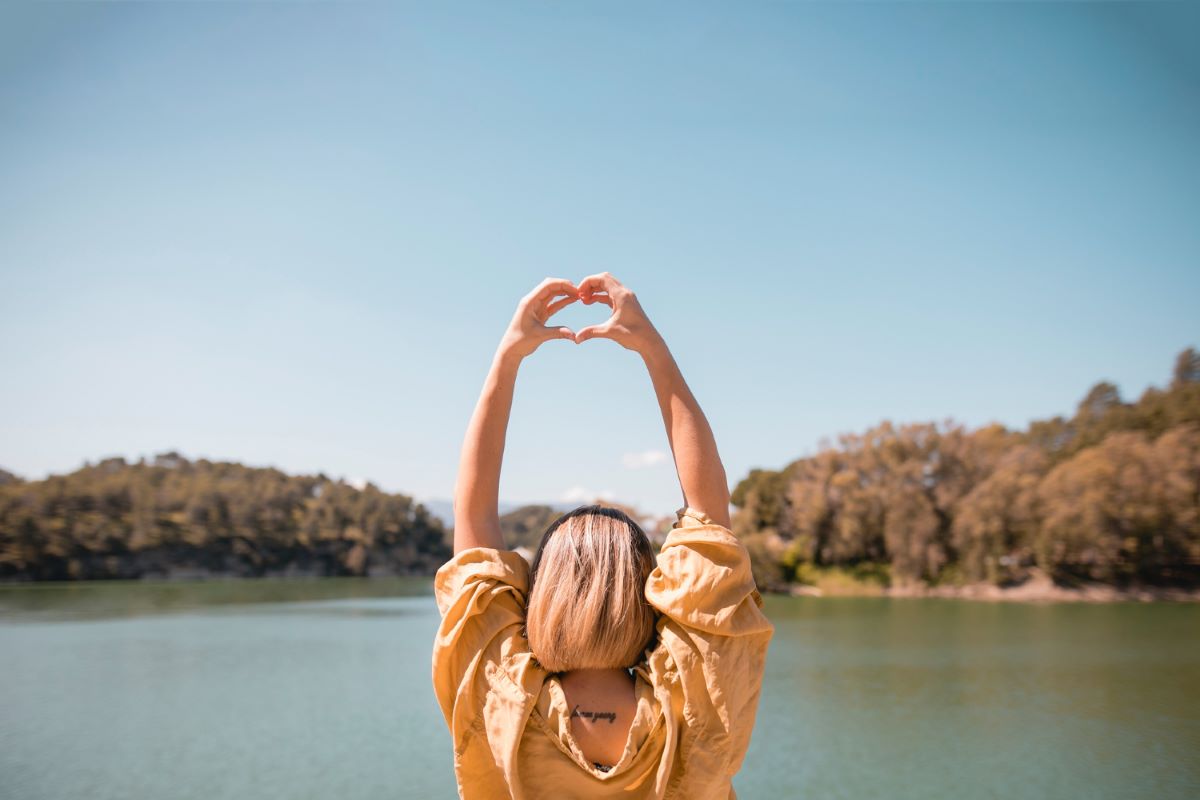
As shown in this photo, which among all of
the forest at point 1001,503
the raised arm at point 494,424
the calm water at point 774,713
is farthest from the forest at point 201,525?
the raised arm at point 494,424

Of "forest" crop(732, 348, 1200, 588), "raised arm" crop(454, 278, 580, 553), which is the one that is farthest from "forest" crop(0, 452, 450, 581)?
"raised arm" crop(454, 278, 580, 553)

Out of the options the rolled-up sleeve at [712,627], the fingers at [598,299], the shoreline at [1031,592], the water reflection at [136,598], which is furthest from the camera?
the water reflection at [136,598]

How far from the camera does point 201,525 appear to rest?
73938 mm

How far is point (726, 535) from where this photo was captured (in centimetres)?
138

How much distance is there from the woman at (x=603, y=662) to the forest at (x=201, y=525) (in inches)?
2906

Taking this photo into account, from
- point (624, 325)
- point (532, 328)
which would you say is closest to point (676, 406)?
point (624, 325)

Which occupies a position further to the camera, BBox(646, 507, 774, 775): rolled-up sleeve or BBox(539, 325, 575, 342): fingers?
BBox(539, 325, 575, 342): fingers

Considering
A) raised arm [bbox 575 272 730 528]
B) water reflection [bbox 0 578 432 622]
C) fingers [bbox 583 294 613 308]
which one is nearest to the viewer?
raised arm [bbox 575 272 730 528]

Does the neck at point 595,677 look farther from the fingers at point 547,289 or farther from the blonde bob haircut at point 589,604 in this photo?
the fingers at point 547,289

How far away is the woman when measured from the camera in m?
1.35

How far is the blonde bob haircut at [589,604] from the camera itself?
1.35m

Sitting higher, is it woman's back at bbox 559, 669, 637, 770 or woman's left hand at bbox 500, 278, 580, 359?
woman's left hand at bbox 500, 278, 580, 359

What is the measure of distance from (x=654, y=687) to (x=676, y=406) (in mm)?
504

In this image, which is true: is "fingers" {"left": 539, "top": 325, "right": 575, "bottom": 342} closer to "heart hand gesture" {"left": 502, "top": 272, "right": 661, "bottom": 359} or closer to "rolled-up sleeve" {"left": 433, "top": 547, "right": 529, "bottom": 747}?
"heart hand gesture" {"left": 502, "top": 272, "right": 661, "bottom": 359}
